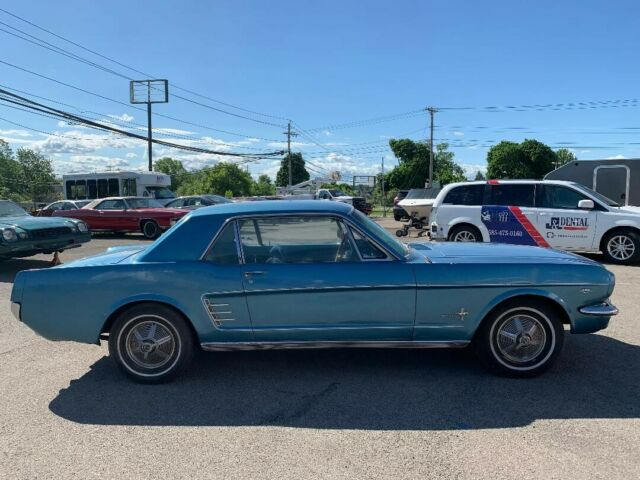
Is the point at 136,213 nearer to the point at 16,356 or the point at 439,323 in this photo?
the point at 16,356

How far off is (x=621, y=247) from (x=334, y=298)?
8686 mm

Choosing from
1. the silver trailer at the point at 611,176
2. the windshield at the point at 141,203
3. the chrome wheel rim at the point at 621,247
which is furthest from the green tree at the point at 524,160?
the chrome wheel rim at the point at 621,247

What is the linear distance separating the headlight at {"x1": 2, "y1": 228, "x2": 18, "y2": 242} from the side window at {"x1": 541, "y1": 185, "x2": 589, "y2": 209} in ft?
35.0

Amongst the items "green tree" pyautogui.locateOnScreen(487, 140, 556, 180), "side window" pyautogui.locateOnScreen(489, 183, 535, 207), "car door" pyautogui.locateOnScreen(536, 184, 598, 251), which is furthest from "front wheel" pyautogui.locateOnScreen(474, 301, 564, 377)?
"green tree" pyautogui.locateOnScreen(487, 140, 556, 180)

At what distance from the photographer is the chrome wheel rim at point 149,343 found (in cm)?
414

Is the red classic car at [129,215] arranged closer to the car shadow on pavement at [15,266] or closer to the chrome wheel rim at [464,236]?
the car shadow on pavement at [15,266]

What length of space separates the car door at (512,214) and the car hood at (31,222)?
9.10 meters

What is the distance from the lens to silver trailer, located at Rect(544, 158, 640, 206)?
14453mm

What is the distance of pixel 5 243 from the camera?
9445 millimetres

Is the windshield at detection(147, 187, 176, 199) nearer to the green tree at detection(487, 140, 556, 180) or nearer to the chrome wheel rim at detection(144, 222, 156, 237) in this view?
Answer: the chrome wheel rim at detection(144, 222, 156, 237)

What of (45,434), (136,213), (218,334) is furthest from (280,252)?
(136,213)

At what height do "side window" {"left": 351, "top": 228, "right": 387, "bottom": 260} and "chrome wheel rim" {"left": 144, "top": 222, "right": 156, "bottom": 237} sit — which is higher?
"side window" {"left": 351, "top": 228, "right": 387, "bottom": 260}

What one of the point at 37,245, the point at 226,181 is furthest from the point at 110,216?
the point at 226,181

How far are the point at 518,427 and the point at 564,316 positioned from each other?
1.26m
